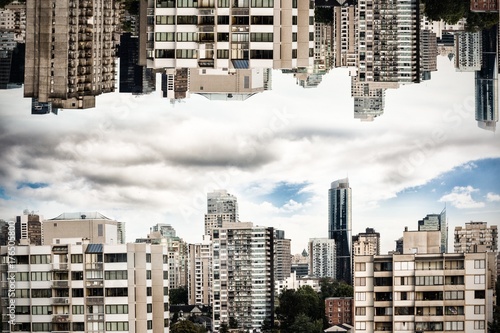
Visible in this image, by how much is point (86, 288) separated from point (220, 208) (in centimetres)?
555

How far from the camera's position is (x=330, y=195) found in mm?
29812

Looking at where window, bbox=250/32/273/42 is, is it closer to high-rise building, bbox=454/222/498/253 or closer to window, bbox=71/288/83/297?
high-rise building, bbox=454/222/498/253

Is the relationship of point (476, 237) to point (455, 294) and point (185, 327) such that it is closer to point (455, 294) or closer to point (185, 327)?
point (185, 327)

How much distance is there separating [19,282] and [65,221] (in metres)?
2.34

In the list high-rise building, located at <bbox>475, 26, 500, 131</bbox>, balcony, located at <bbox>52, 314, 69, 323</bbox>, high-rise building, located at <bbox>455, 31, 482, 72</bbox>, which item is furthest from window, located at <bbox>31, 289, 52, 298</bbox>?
high-rise building, located at <bbox>475, 26, 500, 131</bbox>

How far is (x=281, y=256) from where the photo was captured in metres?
30.7

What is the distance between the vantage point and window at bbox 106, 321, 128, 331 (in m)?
24.2

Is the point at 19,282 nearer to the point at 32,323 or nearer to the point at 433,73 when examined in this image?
the point at 32,323

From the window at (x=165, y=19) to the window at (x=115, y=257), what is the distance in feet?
13.1

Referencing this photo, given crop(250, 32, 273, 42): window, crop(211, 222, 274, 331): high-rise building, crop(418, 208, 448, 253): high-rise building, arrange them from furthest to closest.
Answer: crop(211, 222, 274, 331): high-rise building < crop(418, 208, 448, 253): high-rise building < crop(250, 32, 273, 42): window

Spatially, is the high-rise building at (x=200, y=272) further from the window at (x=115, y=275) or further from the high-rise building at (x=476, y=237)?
the window at (x=115, y=275)

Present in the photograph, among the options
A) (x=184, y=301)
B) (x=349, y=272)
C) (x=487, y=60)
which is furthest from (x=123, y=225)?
(x=487, y=60)

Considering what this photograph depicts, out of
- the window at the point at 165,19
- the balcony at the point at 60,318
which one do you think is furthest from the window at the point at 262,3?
the balcony at the point at 60,318

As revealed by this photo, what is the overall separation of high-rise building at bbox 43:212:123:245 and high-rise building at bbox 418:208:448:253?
4.65m
